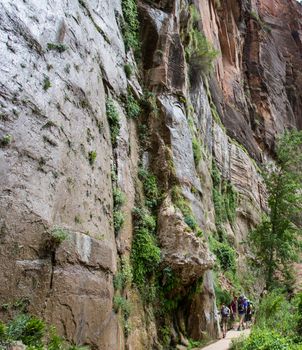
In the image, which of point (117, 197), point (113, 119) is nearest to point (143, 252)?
point (117, 197)

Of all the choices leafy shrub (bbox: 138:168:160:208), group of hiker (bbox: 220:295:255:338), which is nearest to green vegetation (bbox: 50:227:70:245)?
leafy shrub (bbox: 138:168:160:208)

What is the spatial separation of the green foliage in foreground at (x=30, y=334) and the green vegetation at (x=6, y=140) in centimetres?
337

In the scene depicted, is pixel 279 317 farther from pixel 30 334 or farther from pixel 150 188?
pixel 30 334

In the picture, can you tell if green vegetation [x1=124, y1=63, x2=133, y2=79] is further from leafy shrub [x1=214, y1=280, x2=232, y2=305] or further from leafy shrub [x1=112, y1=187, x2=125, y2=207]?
leafy shrub [x1=214, y1=280, x2=232, y2=305]

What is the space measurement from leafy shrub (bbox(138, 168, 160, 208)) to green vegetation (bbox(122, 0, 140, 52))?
5766 mm

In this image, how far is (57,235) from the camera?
8500mm

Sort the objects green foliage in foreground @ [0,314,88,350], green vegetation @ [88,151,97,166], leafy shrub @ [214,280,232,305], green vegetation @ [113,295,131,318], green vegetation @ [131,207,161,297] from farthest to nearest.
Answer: leafy shrub @ [214,280,232,305] < green vegetation @ [131,207,161,297] < green vegetation @ [88,151,97,166] < green vegetation @ [113,295,131,318] < green foliage in foreground @ [0,314,88,350]

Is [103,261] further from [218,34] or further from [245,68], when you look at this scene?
[245,68]

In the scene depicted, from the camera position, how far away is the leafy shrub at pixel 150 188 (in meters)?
15.2

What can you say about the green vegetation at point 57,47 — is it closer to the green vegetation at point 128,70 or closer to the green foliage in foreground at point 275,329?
the green vegetation at point 128,70

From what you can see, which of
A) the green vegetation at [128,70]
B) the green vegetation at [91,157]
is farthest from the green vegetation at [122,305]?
the green vegetation at [128,70]

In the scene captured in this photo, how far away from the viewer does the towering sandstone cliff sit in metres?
8.40

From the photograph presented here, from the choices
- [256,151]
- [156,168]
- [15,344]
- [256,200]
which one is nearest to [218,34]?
[256,151]

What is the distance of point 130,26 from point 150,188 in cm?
779
